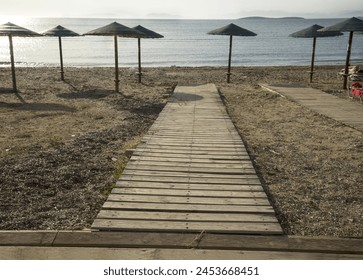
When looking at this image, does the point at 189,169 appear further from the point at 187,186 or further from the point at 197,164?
the point at 187,186

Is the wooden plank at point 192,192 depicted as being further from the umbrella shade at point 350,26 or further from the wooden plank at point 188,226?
the umbrella shade at point 350,26

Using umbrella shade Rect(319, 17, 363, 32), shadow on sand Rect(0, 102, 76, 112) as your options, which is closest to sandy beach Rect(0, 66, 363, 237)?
shadow on sand Rect(0, 102, 76, 112)

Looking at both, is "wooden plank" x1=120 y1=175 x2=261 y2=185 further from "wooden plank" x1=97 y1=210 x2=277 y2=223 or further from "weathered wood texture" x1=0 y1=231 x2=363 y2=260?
"weathered wood texture" x1=0 y1=231 x2=363 y2=260

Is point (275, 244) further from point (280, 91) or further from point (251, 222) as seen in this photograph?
point (280, 91)

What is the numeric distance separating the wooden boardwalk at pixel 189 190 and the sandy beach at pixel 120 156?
1.14ft

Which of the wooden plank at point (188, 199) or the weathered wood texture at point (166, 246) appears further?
the wooden plank at point (188, 199)

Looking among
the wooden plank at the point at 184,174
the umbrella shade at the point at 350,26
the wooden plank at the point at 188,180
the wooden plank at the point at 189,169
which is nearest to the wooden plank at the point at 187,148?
the wooden plank at the point at 189,169

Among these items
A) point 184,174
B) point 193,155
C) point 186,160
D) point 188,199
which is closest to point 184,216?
point 188,199

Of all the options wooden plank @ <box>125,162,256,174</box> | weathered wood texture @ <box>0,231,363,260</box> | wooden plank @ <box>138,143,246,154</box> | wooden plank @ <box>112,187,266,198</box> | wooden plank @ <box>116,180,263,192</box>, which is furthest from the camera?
wooden plank @ <box>138,143,246,154</box>

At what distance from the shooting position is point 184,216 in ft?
13.1

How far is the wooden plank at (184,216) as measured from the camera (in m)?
3.95

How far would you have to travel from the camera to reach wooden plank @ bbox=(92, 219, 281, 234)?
3.73 m

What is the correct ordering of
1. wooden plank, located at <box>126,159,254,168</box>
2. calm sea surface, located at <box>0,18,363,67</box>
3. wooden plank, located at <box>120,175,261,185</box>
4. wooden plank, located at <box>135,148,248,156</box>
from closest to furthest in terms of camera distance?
wooden plank, located at <box>120,175,261,185</box>, wooden plank, located at <box>126,159,254,168</box>, wooden plank, located at <box>135,148,248,156</box>, calm sea surface, located at <box>0,18,363,67</box>

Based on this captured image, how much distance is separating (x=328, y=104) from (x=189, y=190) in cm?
869
